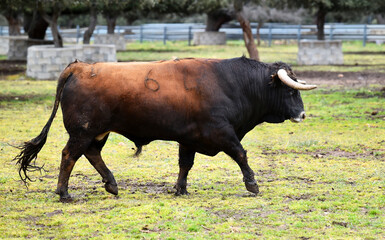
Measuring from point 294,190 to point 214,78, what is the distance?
1713mm

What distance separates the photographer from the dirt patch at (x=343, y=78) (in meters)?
20.8

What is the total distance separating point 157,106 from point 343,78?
15.7 meters

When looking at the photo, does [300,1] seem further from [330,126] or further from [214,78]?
[214,78]

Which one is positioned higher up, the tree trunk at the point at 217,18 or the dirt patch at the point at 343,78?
the tree trunk at the point at 217,18

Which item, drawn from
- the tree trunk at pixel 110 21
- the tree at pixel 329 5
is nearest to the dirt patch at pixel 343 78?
the tree at pixel 329 5

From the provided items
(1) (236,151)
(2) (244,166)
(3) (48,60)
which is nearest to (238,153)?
(1) (236,151)

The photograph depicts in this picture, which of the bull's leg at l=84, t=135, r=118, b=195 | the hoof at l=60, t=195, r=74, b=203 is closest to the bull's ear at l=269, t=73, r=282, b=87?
the bull's leg at l=84, t=135, r=118, b=195

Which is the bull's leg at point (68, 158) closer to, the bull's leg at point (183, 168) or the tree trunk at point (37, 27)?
the bull's leg at point (183, 168)

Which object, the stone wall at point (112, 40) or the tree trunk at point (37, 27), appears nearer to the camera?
the tree trunk at point (37, 27)

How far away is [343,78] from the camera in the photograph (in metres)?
22.4

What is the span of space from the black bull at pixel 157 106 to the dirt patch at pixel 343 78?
42.7 ft

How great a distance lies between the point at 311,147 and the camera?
11.2 metres

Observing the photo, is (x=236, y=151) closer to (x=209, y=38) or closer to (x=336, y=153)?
(x=336, y=153)

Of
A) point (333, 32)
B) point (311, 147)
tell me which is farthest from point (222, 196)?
point (333, 32)
